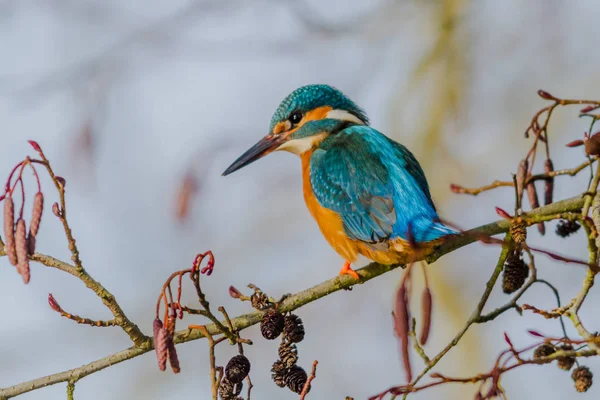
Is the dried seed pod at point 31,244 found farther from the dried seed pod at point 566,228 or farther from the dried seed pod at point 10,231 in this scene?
the dried seed pod at point 566,228

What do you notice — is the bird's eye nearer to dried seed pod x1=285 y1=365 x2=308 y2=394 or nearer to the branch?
the branch

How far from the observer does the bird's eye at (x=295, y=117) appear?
341 cm

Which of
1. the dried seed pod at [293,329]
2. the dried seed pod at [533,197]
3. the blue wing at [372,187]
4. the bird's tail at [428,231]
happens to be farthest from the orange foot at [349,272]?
the dried seed pod at [533,197]

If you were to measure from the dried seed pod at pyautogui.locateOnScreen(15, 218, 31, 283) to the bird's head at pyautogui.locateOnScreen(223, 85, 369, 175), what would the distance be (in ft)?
5.49

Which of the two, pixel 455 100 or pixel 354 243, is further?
pixel 455 100

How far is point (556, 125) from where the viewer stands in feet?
16.0

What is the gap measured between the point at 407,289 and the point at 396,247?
101 centimetres

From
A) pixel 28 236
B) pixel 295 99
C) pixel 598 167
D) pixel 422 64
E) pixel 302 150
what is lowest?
pixel 598 167

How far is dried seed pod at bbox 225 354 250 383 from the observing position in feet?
6.51

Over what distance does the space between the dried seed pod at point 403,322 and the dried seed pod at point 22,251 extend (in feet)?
2.58

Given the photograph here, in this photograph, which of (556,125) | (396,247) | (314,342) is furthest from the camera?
(314,342)

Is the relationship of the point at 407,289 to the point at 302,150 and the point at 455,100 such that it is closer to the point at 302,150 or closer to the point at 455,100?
the point at 302,150

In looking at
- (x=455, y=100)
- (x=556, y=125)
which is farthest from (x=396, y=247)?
(x=556, y=125)

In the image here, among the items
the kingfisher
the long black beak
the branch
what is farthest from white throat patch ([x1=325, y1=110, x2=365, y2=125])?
the branch
